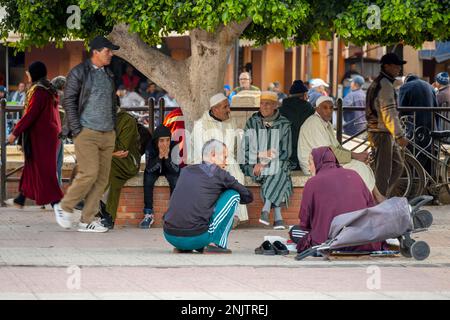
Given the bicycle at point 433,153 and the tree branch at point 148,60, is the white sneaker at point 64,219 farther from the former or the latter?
the bicycle at point 433,153

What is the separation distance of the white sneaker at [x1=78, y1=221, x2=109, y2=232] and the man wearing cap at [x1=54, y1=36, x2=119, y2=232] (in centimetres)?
30

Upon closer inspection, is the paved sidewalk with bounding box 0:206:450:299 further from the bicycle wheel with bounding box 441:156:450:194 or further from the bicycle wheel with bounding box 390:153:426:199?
the bicycle wheel with bounding box 441:156:450:194

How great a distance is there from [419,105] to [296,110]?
3.36 meters

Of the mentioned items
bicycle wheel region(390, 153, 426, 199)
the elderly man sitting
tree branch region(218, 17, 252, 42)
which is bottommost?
bicycle wheel region(390, 153, 426, 199)

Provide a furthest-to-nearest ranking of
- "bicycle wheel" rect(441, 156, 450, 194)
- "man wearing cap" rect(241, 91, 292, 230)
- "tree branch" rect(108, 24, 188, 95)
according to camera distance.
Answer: "bicycle wheel" rect(441, 156, 450, 194)
"tree branch" rect(108, 24, 188, 95)
"man wearing cap" rect(241, 91, 292, 230)

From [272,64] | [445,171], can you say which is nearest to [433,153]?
[445,171]

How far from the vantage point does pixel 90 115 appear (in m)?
14.0

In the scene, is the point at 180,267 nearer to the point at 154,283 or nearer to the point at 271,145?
the point at 154,283

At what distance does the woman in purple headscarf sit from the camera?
1191cm

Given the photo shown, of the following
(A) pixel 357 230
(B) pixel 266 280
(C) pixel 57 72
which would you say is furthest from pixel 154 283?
(C) pixel 57 72

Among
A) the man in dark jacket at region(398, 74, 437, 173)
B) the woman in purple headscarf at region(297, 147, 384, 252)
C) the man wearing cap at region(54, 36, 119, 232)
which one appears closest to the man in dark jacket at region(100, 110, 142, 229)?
the man wearing cap at region(54, 36, 119, 232)

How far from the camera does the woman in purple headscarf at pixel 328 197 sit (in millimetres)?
11906

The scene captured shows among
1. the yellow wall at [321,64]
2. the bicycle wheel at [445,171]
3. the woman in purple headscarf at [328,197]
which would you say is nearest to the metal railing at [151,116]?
the bicycle wheel at [445,171]

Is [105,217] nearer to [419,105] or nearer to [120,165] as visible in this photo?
[120,165]
